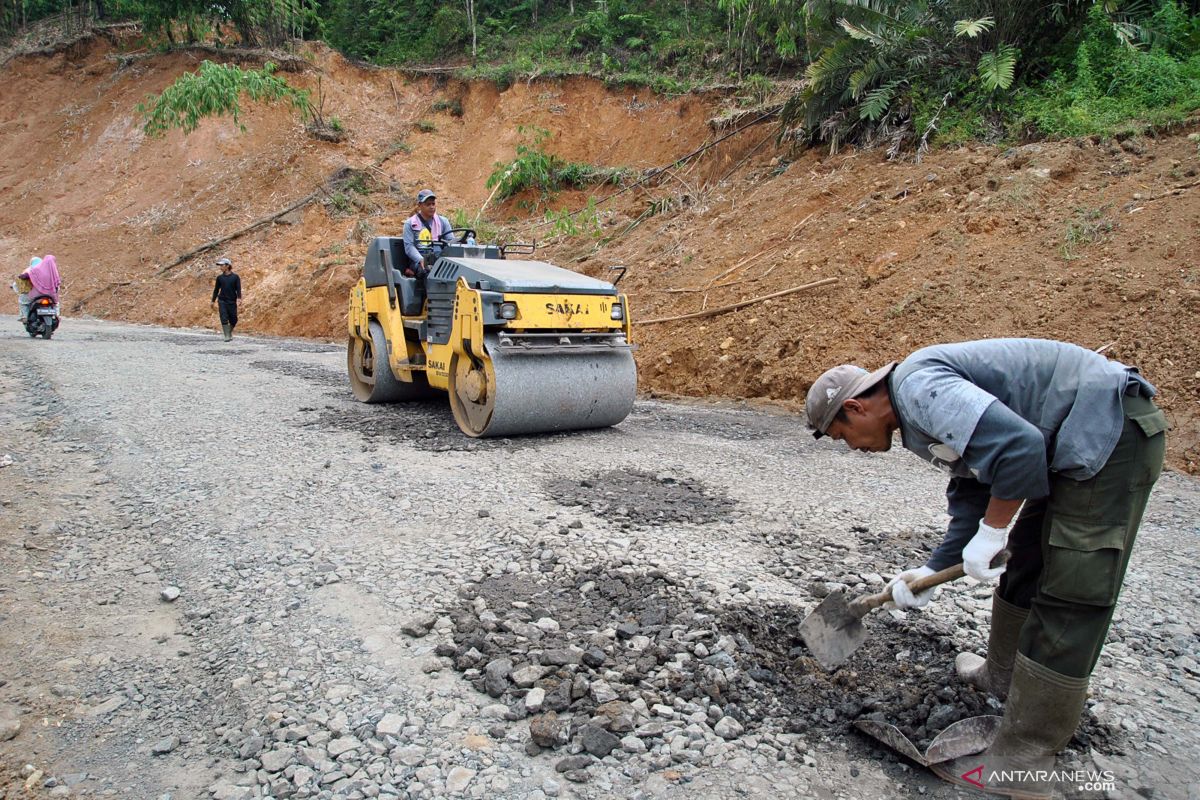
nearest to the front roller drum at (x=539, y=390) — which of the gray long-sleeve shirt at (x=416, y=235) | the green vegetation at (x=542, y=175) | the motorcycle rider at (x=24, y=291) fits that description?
the gray long-sleeve shirt at (x=416, y=235)

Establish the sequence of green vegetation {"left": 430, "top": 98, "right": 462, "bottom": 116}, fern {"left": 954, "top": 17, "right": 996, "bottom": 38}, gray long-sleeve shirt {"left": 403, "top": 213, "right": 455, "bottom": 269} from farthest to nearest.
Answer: green vegetation {"left": 430, "top": 98, "right": 462, "bottom": 116} < fern {"left": 954, "top": 17, "right": 996, "bottom": 38} < gray long-sleeve shirt {"left": 403, "top": 213, "right": 455, "bottom": 269}

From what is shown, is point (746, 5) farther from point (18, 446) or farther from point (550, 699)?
point (550, 699)

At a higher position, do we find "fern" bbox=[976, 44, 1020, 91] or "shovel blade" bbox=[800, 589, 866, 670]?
"fern" bbox=[976, 44, 1020, 91]

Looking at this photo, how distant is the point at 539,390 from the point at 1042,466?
486 centimetres

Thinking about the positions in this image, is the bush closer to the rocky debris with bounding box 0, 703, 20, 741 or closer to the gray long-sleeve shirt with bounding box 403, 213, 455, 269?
the gray long-sleeve shirt with bounding box 403, 213, 455, 269

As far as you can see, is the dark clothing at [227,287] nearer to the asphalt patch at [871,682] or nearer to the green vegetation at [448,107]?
the green vegetation at [448,107]

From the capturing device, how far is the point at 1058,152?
10.1 m

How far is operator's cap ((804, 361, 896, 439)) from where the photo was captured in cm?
264

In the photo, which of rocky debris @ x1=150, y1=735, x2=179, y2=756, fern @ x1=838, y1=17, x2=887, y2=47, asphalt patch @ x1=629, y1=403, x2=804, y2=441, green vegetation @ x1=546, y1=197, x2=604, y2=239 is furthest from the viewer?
green vegetation @ x1=546, y1=197, x2=604, y2=239

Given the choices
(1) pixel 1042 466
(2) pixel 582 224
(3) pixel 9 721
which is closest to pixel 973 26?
(2) pixel 582 224

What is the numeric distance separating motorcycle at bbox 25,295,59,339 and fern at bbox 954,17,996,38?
Answer: 15.7m

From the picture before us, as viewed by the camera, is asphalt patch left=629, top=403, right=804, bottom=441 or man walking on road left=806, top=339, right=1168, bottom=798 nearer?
man walking on road left=806, top=339, right=1168, bottom=798

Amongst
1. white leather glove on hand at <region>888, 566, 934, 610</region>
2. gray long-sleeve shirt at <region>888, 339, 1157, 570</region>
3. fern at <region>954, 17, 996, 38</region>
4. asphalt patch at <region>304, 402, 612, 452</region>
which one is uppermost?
fern at <region>954, 17, 996, 38</region>

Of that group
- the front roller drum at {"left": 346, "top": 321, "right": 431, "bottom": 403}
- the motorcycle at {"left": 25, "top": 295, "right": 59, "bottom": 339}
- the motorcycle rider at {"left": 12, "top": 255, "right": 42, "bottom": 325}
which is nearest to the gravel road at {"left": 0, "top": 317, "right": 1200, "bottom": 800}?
the front roller drum at {"left": 346, "top": 321, "right": 431, "bottom": 403}
